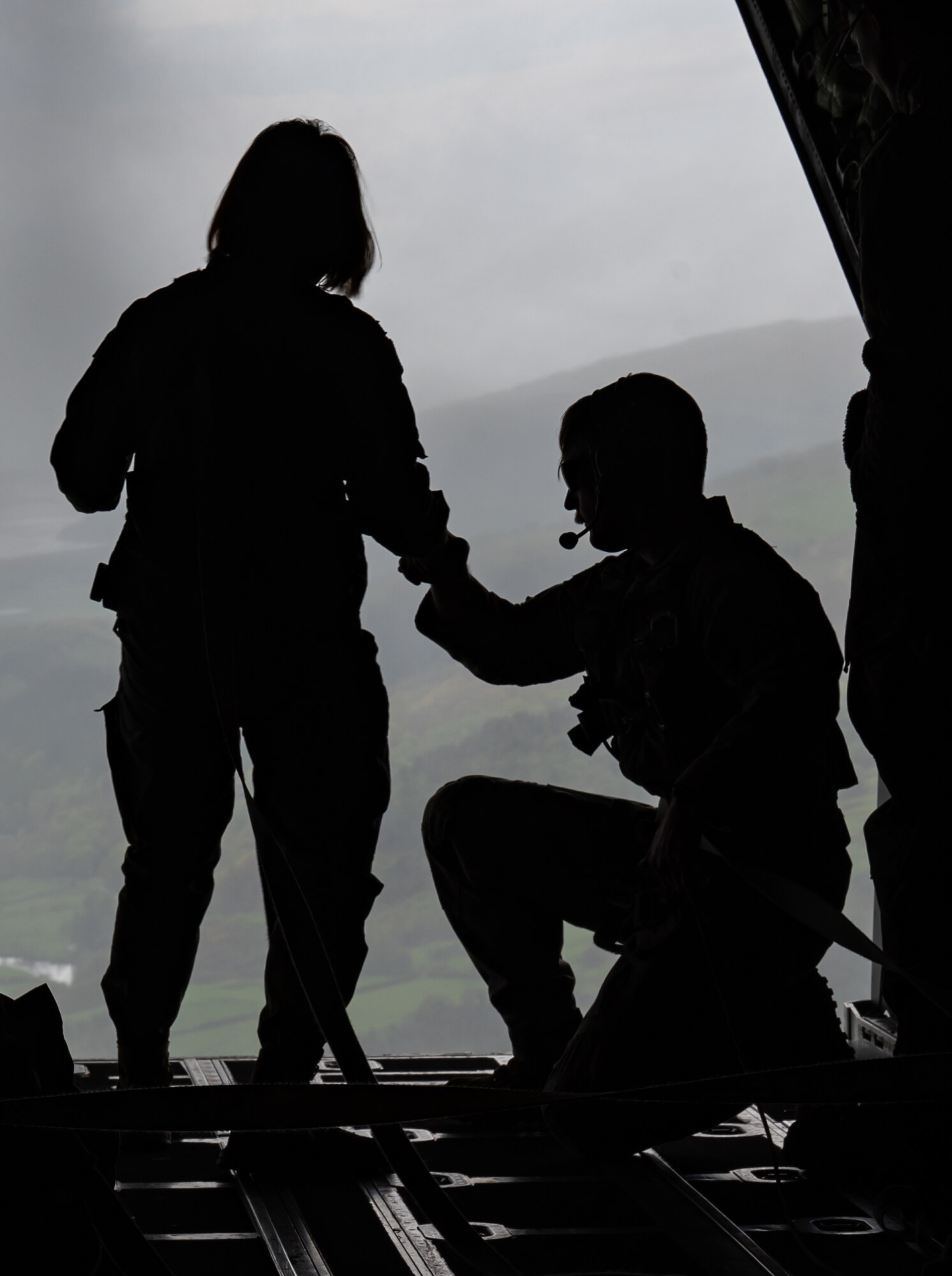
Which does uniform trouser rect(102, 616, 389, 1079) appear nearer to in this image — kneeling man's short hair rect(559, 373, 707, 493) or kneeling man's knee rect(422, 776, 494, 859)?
kneeling man's knee rect(422, 776, 494, 859)

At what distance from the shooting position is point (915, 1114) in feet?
4.99

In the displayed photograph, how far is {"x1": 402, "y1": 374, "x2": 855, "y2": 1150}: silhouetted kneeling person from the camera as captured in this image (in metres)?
1.65

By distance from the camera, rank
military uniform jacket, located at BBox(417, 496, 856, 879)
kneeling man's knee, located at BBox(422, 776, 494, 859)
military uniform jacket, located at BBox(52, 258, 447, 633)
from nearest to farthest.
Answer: military uniform jacket, located at BBox(417, 496, 856, 879), military uniform jacket, located at BBox(52, 258, 447, 633), kneeling man's knee, located at BBox(422, 776, 494, 859)

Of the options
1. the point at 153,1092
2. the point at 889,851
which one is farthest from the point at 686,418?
the point at 153,1092

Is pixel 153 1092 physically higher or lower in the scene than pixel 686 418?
lower

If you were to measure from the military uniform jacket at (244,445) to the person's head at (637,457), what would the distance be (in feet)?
0.76

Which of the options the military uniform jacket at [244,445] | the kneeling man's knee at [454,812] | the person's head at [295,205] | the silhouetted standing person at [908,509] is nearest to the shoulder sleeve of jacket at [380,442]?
the military uniform jacket at [244,445]

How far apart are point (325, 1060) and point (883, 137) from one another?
5.26 ft

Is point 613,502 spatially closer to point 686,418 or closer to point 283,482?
point 686,418

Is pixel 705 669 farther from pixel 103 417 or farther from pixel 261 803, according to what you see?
A: pixel 103 417

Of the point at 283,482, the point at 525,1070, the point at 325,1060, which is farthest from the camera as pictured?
the point at 325,1060

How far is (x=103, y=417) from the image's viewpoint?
1765 mm

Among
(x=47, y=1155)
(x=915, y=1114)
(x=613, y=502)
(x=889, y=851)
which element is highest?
(x=613, y=502)

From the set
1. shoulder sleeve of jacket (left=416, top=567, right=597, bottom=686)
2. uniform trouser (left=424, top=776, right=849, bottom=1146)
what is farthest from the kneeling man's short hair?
uniform trouser (left=424, top=776, right=849, bottom=1146)
